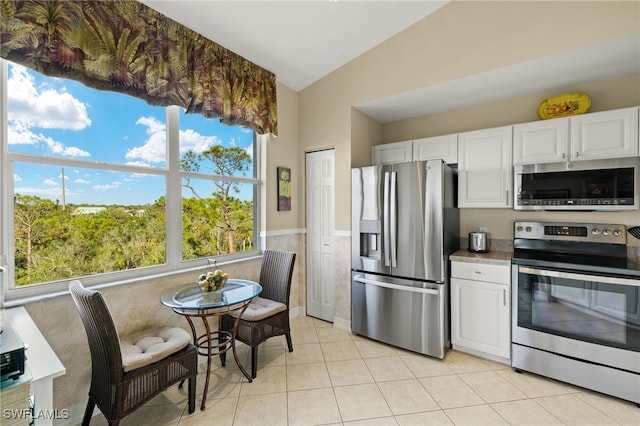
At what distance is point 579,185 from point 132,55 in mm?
3718

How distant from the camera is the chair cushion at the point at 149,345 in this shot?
5.38 ft

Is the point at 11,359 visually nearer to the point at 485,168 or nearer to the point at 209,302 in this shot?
the point at 209,302

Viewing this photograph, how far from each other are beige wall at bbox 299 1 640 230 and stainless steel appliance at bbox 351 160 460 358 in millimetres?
371

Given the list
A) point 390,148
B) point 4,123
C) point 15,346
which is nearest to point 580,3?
point 390,148

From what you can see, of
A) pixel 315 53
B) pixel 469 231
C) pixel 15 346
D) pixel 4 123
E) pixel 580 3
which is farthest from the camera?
pixel 469 231

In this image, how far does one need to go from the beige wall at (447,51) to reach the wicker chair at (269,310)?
2.99 feet

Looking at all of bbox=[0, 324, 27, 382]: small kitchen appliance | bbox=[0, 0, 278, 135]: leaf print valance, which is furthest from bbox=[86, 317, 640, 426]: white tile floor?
bbox=[0, 0, 278, 135]: leaf print valance

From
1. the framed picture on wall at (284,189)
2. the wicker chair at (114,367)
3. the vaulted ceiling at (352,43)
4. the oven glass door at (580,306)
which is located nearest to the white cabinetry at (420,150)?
the vaulted ceiling at (352,43)

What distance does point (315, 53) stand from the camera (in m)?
2.93

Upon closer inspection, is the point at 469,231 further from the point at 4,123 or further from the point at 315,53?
the point at 4,123

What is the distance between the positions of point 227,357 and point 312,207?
1886 millimetres

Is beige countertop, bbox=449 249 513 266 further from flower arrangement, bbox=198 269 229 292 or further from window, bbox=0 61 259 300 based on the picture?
window, bbox=0 61 259 300

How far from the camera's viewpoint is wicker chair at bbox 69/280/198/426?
1489 millimetres

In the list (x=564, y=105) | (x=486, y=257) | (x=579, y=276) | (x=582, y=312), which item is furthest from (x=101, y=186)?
(x=564, y=105)
